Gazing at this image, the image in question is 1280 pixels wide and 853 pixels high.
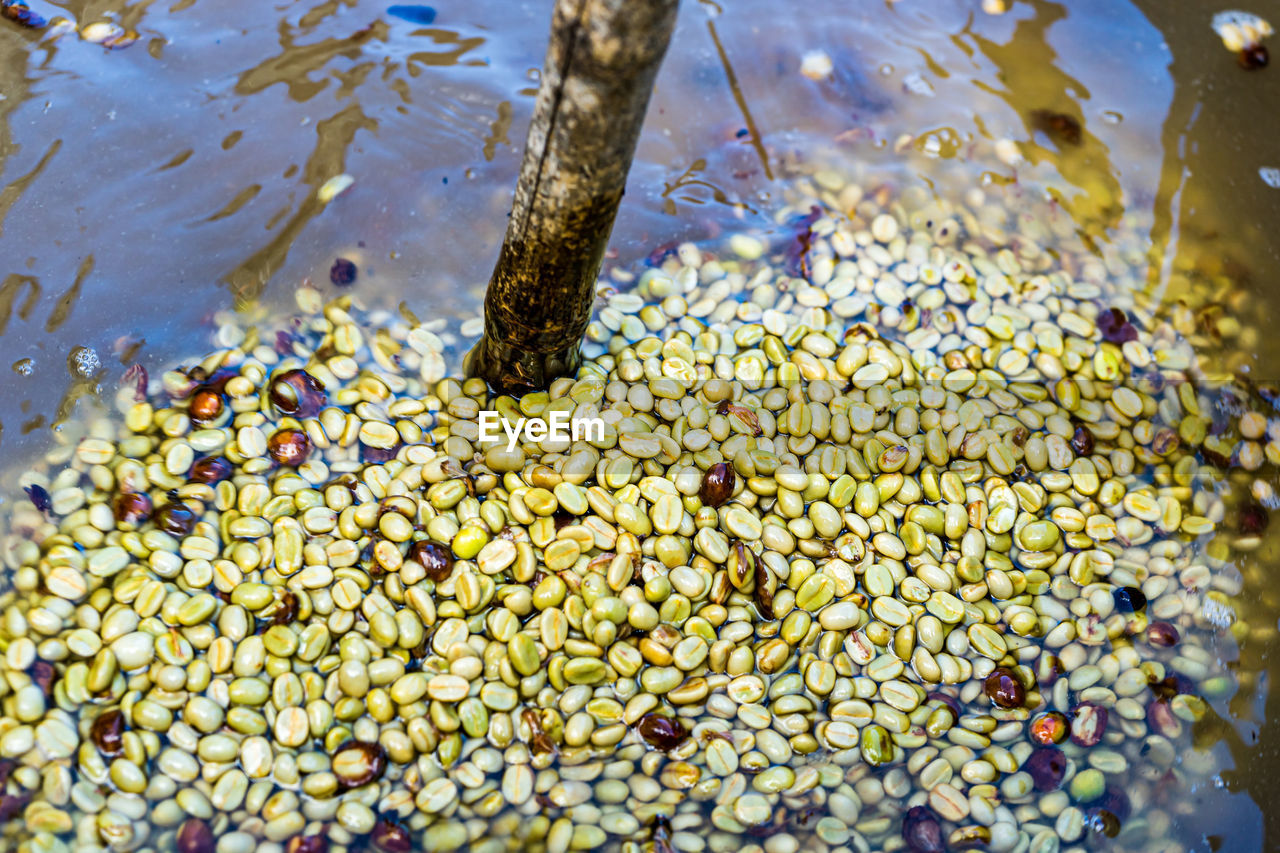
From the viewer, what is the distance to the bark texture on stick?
65.7 inches

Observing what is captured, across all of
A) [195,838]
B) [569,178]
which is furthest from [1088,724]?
[195,838]

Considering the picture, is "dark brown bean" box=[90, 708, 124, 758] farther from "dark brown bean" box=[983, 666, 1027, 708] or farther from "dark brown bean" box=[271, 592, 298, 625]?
"dark brown bean" box=[983, 666, 1027, 708]

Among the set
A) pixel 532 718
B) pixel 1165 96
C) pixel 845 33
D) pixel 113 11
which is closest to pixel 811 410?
pixel 532 718

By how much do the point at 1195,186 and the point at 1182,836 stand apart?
2555 millimetres

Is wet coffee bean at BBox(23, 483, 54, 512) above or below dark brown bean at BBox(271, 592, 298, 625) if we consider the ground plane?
above

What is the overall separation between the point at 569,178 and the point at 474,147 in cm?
Result: 157

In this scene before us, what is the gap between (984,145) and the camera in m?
3.61

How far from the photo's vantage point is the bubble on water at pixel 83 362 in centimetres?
271

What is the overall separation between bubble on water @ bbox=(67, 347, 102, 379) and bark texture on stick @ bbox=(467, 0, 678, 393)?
1.23m

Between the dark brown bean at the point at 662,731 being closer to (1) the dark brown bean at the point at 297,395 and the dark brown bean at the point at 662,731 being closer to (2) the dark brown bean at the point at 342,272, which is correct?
(1) the dark brown bean at the point at 297,395

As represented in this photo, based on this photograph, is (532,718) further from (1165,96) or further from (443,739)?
(1165,96)

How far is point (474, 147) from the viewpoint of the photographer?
11.0 feet

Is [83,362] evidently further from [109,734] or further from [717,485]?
[717,485]

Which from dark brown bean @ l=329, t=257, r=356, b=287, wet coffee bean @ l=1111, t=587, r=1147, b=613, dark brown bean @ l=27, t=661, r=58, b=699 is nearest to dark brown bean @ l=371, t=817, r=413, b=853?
dark brown bean @ l=27, t=661, r=58, b=699
